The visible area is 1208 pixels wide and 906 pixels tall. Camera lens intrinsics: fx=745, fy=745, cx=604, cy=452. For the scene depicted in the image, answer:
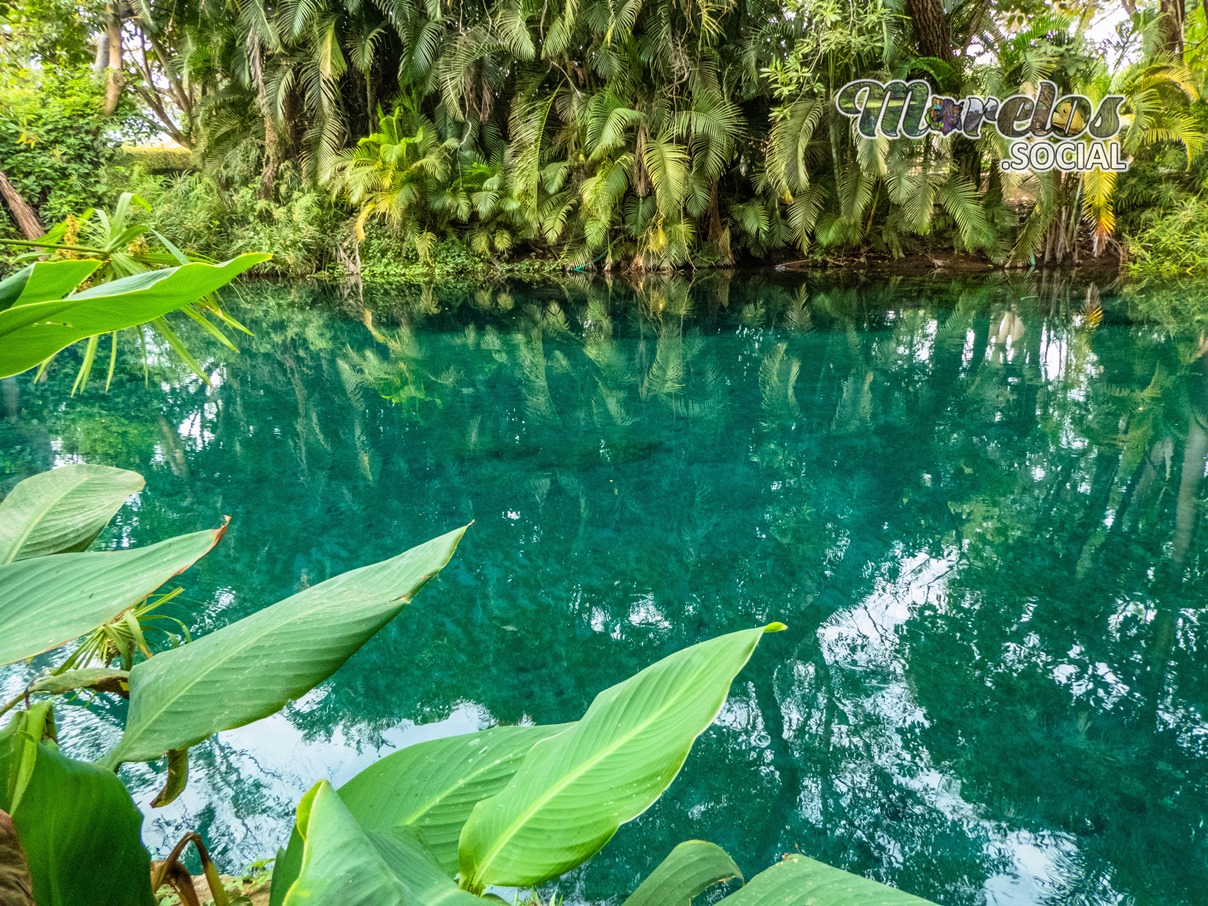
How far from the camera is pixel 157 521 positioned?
3605 millimetres

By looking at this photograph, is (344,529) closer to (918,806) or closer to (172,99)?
(918,806)

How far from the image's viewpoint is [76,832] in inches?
23.0

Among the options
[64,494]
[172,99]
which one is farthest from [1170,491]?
[172,99]

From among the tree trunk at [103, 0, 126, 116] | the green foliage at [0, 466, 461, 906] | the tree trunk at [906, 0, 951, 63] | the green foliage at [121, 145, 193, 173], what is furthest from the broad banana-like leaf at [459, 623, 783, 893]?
the tree trunk at [103, 0, 126, 116]

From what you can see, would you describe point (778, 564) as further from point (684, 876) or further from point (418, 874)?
point (418, 874)

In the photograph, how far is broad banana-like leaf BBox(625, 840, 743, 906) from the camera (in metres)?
0.61

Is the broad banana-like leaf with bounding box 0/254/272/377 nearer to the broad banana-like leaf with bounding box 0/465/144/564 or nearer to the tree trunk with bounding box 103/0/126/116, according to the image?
the broad banana-like leaf with bounding box 0/465/144/564

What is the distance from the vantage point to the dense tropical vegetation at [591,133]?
10.8 m

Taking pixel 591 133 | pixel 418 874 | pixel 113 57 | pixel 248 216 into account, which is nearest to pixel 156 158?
pixel 113 57

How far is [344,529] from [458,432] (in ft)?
5.01

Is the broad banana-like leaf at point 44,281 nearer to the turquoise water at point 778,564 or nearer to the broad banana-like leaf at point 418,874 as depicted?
the broad banana-like leaf at point 418,874

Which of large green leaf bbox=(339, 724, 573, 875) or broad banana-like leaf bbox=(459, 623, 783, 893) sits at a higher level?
broad banana-like leaf bbox=(459, 623, 783, 893)

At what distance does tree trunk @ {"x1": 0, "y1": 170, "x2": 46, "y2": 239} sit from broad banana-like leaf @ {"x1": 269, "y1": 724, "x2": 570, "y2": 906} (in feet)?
52.8

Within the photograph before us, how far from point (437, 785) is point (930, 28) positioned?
14.1 metres
